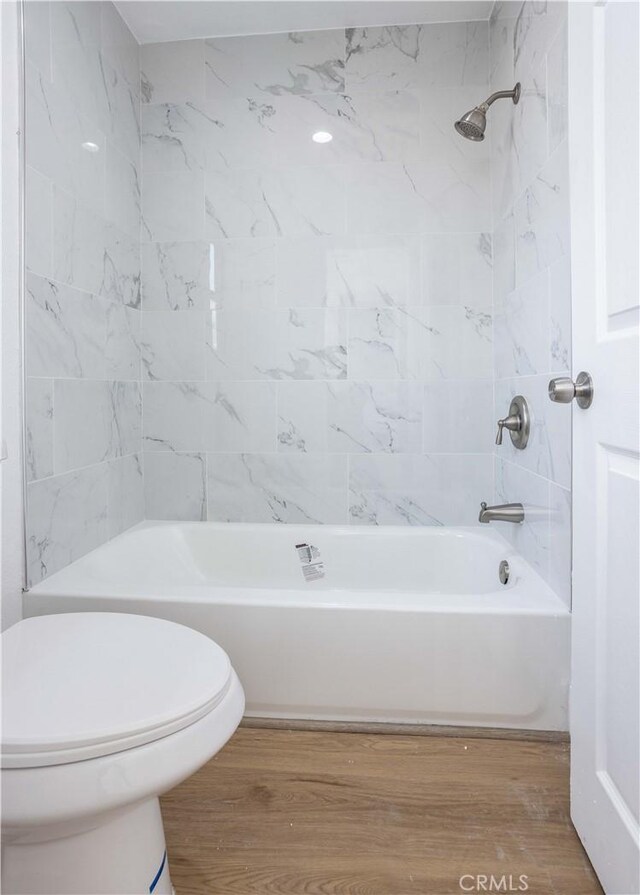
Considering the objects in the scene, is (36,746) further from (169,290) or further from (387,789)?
(169,290)

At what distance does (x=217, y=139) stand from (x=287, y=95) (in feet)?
1.12

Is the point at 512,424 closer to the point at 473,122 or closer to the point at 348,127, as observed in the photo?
the point at 473,122

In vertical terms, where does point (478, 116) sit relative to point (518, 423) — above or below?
above

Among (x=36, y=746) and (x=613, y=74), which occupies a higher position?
(x=613, y=74)

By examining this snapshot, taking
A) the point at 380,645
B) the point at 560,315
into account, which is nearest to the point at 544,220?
the point at 560,315

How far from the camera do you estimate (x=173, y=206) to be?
239 centimetres

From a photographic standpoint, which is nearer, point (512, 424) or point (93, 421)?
point (512, 424)

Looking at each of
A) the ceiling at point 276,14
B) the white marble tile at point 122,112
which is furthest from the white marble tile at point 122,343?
the ceiling at point 276,14

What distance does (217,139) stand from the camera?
2365mm

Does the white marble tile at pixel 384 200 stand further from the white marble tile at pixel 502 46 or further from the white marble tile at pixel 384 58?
the white marble tile at pixel 502 46

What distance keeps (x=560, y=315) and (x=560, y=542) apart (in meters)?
0.64

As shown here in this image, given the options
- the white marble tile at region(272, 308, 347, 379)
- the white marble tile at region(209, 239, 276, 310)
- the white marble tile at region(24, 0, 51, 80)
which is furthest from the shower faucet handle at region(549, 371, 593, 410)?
the white marble tile at region(24, 0, 51, 80)

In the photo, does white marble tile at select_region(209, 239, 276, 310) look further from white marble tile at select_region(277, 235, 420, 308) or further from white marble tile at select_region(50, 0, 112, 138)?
white marble tile at select_region(50, 0, 112, 138)

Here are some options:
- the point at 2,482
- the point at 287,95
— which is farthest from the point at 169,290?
the point at 2,482
